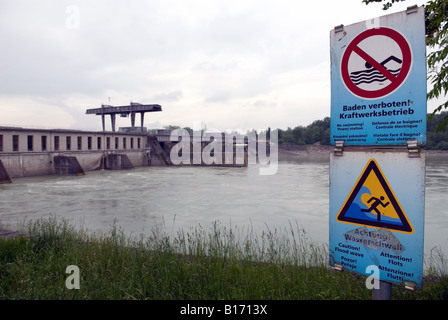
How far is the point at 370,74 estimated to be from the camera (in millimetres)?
2887

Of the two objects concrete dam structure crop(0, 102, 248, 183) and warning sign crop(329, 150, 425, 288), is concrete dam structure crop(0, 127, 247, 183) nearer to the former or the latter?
concrete dam structure crop(0, 102, 248, 183)

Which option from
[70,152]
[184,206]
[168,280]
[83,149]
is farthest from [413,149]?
[83,149]

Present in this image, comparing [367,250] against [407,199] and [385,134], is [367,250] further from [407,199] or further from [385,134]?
[385,134]

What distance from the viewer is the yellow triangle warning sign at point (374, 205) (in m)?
2.78

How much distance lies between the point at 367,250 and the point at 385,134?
3.54ft

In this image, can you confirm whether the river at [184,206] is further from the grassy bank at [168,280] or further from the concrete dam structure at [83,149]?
the concrete dam structure at [83,149]

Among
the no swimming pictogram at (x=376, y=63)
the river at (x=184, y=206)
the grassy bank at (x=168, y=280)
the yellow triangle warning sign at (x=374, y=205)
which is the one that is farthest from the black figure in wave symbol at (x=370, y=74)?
the river at (x=184, y=206)

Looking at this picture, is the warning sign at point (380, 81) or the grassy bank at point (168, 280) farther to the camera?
the grassy bank at point (168, 280)

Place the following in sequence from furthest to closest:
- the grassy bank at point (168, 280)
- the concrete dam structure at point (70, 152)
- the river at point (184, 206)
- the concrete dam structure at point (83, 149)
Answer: the concrete dam structure at point (83, 149) < the concrete dam structure at point (70, 152) < the river at point (184, 206) < the grassy bank at point (168, 280)

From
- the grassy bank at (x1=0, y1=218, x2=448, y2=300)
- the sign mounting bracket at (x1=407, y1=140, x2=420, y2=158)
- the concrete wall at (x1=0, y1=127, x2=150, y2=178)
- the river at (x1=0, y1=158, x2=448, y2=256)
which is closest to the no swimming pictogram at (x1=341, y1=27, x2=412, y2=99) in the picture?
the sign mounting bracket at (x1=407, y1=140, x2=420, y2=158)

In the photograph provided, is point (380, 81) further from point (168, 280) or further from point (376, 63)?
point (168, 280)

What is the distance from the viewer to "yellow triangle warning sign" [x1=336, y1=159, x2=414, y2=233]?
278 cm

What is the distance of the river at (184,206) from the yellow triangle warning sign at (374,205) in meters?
9.15
